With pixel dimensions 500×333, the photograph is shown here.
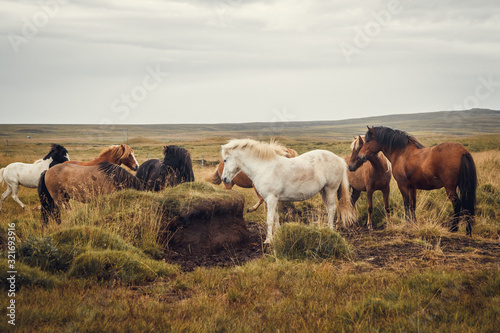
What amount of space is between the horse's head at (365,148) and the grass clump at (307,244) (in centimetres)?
344

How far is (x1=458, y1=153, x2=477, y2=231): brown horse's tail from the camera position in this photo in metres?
8.23

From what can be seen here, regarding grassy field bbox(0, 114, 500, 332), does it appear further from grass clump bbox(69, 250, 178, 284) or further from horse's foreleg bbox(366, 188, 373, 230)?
horse's foreleg bbox(366, 188, 373, 230)

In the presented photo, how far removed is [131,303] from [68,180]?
5.64 meters

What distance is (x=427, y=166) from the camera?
8.88 metres

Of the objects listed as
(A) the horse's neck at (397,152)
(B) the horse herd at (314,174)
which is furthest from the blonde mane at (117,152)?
(A) the horse's neck at (397,152)

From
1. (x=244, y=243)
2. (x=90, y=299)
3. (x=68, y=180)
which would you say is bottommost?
(x=244, y=243)

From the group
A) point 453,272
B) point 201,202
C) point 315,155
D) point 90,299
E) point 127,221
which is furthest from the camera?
point 315,155

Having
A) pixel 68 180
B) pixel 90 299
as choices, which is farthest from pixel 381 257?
pixel 68 180

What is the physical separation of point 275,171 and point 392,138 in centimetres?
342

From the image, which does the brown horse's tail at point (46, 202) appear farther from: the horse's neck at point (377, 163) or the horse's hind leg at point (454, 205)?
the horse's hind leg at point (454, 205)

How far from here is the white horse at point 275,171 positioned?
8.33m

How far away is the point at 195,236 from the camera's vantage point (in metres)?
7.96

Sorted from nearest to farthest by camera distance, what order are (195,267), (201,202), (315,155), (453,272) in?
(453,272) < (195,267) < (201,202) < (315,155)

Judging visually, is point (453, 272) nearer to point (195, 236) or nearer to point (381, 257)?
point (381, 257)
